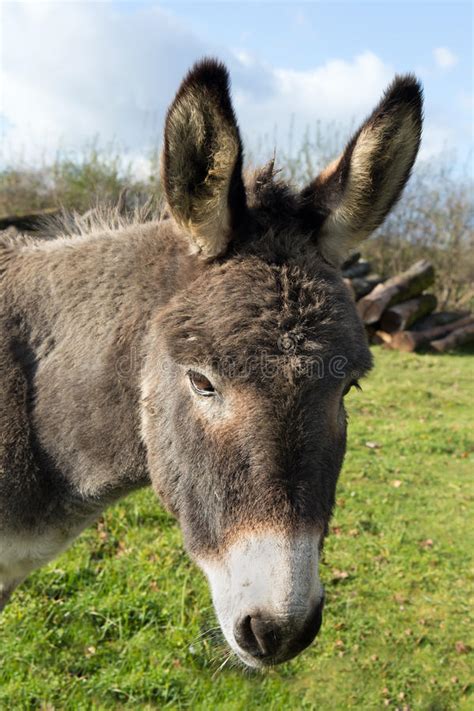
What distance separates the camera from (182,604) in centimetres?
501

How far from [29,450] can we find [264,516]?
4.83ft

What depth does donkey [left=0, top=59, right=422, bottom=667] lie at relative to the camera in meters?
2.19

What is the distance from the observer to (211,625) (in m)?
3.73

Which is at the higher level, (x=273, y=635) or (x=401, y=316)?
(x=273, y=635)

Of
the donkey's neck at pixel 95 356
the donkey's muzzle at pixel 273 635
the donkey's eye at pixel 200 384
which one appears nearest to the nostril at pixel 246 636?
the donkey's muzzle at pixel 273 635

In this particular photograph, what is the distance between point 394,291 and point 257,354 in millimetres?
16762

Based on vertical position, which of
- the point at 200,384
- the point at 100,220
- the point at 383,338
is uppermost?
the point at 100,220

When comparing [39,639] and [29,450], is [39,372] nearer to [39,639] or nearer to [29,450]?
[29,450]

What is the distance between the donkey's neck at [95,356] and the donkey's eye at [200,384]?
1.48 feet

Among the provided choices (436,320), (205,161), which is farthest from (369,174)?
(436,320)

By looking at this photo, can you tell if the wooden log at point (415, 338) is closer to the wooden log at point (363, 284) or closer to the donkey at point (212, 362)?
the wooden log at point (363, 284)

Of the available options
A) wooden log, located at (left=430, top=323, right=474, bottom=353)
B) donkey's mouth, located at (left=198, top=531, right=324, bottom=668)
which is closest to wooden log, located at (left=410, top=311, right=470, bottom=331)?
wooden log, located at (left=430, top=323, right=474, bottom=353)

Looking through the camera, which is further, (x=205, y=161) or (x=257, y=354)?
(x=205, y=161)

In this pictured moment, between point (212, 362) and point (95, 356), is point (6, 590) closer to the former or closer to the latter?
point (95, 356)
